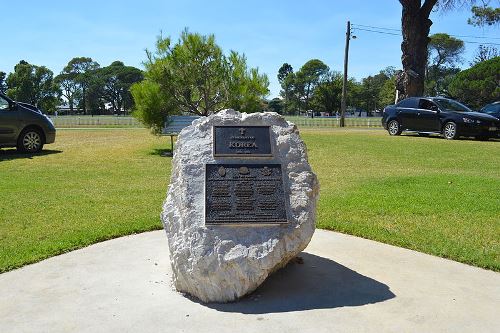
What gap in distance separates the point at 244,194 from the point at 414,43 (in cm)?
2009

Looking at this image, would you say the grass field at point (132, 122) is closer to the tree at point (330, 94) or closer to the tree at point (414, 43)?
the tree at point (414, 43)

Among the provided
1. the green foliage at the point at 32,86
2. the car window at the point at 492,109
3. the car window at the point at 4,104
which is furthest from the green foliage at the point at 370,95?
the car window at the point at 4,104

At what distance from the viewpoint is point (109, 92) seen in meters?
94.8

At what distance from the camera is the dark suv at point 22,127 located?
1476 centimetres

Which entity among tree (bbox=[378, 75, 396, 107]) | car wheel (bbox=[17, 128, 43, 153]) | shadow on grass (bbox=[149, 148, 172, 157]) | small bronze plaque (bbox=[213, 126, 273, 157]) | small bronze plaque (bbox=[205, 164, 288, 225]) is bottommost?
shadow on grass (bbox=[149, 148, 172, 157])

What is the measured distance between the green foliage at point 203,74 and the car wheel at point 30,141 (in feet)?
11.8

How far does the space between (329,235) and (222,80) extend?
421 inches

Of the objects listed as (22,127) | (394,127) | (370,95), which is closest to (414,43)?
(394,127)

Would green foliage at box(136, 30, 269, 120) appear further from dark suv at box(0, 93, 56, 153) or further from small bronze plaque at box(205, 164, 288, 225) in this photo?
small bronze plaque at box(205, 164, 288, 225)

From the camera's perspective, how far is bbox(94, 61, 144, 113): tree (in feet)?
307

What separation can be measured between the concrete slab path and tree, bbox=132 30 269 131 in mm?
11111

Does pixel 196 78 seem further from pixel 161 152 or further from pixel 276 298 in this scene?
pixel 276 298

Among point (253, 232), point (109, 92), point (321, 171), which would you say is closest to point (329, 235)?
point (253, 232)

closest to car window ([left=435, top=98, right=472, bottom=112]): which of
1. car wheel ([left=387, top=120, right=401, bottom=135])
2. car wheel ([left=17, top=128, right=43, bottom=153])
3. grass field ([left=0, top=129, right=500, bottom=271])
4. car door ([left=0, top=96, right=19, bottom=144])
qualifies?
car wheel ([left=387, top=120, right=401, bottom=135])
